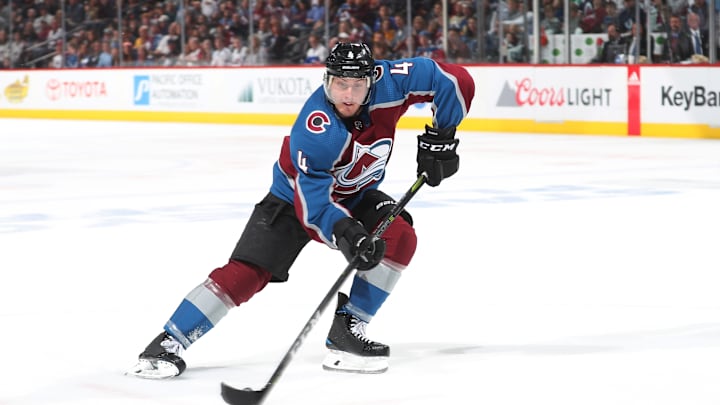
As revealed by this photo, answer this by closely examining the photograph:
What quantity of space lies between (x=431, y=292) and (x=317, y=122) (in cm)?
150

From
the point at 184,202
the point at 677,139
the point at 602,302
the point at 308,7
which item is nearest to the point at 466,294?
the point at 602,302

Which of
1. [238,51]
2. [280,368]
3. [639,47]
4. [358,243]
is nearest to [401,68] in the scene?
[358,243]

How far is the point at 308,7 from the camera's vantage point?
16781 mm

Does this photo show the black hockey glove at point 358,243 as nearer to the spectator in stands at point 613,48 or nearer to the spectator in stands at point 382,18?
the spectator in stands at point 613,48

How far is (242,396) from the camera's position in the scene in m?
3.09

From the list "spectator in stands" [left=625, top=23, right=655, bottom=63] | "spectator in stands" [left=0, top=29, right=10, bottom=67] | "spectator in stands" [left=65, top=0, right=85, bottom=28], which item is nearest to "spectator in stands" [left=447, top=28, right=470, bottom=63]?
"spectator in stands" [left=625, top=23, right=655, bottom=63]

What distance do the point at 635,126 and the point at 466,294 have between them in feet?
29.0

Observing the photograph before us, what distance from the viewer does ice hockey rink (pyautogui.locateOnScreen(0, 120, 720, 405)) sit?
3.32 metres

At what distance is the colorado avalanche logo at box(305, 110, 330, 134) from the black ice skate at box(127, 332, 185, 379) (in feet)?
2.16

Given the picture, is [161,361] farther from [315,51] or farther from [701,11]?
[315,51]

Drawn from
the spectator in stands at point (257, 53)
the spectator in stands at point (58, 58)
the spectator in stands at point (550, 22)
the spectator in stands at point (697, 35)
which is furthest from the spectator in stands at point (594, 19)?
the spectator in stands at point (58, 58)

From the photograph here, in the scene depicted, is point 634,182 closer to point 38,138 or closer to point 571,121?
point 571,121

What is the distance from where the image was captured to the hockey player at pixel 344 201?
333cm

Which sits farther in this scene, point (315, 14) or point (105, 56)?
point (105, 56)
